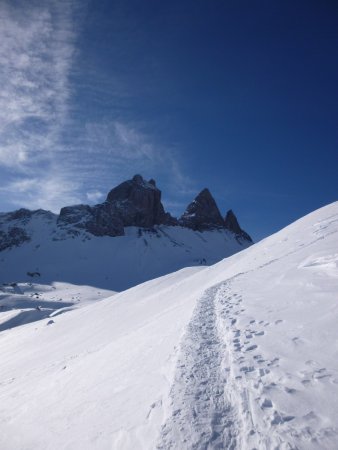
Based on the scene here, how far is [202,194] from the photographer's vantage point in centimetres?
17488

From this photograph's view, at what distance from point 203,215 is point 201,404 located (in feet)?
542

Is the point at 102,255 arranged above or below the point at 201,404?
above

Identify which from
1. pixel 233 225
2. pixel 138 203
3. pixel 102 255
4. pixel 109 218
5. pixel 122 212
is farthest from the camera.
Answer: pixel 233 225

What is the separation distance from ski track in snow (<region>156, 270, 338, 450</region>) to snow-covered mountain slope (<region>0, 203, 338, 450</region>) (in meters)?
0.02

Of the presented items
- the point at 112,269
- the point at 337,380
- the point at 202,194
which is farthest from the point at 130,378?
the point at 202,194

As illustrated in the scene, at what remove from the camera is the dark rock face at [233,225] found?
582 feet

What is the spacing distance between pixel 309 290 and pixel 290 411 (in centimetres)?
490

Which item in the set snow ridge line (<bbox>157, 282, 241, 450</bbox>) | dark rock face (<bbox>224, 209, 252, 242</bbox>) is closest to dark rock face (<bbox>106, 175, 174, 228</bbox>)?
dark rock face (<bbox>224, 209, 252, 242</bbox>)

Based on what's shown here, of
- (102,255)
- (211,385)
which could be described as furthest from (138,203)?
(211,385)

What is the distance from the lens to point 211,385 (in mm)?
5055

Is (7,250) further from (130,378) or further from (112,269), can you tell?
(130,378)

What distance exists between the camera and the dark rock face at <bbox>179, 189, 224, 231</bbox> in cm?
16120

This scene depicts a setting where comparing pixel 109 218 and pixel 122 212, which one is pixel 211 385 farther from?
pixel 122 212

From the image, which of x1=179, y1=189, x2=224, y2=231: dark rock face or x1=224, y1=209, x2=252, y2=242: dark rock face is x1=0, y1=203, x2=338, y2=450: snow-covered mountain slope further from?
x1=224, y1=209, x2=252, y2=242: dark rock face
